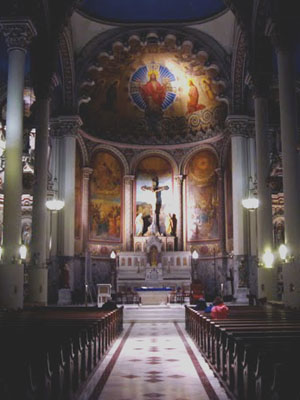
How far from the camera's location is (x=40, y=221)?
1856 cm

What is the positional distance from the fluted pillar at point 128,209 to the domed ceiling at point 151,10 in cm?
914

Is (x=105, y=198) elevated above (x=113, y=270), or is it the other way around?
(x=105, y=198)

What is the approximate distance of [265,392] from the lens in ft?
14.6

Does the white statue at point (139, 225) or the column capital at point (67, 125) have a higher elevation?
the column capital at point (67, 125)

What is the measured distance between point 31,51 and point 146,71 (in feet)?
35.8

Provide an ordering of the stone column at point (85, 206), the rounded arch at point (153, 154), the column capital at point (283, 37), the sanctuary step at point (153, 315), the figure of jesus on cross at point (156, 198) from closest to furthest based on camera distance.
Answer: the column capital at point (283, 37) → the sanctuary step at point (153, 315) → the stone column at point (85, 206) → the figure of jesus on cross at point (156, 198) → the rounded arch at point (153, 154)

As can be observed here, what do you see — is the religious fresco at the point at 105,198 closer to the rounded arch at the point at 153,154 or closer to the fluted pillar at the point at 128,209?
the fluted pillar at the point at 128,209

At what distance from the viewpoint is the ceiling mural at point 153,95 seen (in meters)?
28.1

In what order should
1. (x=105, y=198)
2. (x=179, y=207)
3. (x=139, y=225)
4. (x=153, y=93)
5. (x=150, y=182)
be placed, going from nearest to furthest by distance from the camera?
1. (x=105, y=198)
2. (x=139, y=225)
3. (x=153, y=93)
4. (x=179, y=207)
5. (x=150, y=182)

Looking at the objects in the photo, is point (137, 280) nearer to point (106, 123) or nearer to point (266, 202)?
point (106, 123)

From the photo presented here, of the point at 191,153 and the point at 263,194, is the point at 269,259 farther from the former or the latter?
the point at 191,153

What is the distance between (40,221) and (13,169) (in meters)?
4.05

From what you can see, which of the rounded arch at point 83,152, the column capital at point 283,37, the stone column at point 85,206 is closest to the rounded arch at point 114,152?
the rounded arch at point 83,152

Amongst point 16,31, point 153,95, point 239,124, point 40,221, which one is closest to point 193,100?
point 153,95
